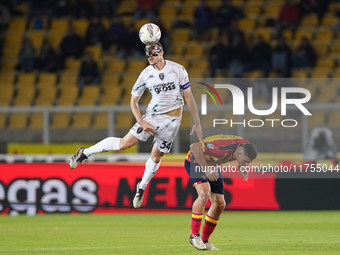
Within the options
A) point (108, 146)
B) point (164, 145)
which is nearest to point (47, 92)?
point (108, 146)

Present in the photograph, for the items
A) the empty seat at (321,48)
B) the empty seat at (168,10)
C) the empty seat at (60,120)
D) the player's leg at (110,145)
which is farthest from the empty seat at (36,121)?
the empty seat at (321,48)

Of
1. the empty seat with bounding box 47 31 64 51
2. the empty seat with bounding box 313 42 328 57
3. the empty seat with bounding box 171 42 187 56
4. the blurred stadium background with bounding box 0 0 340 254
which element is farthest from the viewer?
the empty seat with bounding box 47 31 64 51

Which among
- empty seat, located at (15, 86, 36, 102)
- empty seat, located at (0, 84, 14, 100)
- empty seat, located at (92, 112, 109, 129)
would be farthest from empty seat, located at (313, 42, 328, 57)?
empty seat, located at (0, 84, 14, 100)

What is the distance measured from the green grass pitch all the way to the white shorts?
1579 millimetres

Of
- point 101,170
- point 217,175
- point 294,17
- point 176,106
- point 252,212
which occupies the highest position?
point 294,17

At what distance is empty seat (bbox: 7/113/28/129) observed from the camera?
49.6 feet

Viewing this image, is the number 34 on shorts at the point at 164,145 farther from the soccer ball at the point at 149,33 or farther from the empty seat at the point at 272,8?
the empty seat at the point at 272,8

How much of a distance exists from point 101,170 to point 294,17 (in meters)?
8.61

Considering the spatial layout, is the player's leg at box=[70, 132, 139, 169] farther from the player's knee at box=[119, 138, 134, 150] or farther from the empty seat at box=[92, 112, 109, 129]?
the empty seat at box=[92, 112, 109, 129]

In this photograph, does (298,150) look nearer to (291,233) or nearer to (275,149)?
(275,149)

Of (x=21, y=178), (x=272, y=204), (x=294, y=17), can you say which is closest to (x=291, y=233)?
(x=272, y=204)

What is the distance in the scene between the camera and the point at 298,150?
1430 centimetres

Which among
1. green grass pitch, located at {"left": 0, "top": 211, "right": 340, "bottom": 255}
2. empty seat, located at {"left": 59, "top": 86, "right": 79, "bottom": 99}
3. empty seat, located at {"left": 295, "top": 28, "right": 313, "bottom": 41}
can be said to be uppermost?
empty seat, located at {"left": 295, "top": 28, "right": 313, "bottom": 41}

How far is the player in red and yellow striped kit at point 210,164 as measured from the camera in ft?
29.5
